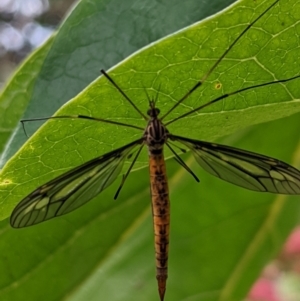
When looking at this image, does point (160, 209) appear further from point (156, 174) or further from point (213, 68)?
point (213, 68)

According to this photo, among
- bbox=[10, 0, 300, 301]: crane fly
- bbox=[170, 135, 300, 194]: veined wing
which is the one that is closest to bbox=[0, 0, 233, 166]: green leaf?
bbox=[10, 0, 300, 301]: crane fly

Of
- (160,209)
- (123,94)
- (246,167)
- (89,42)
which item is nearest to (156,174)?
(160,209)

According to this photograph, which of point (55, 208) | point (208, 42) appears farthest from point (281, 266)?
point (208, 42)

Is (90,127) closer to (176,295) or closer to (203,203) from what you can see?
(203,203)

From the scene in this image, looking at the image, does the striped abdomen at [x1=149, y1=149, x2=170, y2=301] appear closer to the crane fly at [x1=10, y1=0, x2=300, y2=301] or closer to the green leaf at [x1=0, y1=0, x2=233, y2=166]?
the crane fly at [x1=10, y1=0, x2=300, y2=301]

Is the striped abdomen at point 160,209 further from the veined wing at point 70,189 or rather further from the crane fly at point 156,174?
the veined wing at point 70,189

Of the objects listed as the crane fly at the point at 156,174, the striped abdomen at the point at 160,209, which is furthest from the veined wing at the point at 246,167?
the striped abdomen at the point at 160,209

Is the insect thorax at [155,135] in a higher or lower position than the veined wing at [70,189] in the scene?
higher
